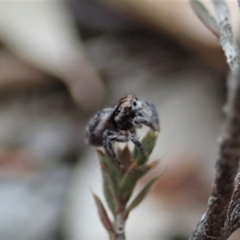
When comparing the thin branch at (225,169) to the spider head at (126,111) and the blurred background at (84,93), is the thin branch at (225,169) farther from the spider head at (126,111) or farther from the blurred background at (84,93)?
the blurred background at (84,93)

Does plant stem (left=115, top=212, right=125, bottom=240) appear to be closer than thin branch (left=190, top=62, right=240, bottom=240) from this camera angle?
No

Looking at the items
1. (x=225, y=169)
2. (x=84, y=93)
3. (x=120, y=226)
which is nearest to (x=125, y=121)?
(x=120, y=226)

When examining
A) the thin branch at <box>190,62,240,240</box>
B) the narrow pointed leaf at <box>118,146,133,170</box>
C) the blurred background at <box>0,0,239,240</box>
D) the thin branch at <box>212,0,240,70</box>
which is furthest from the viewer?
the blurred background at <box>0,0,239,240</box>

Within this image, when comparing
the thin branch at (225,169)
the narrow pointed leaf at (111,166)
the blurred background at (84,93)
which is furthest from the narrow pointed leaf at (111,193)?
the blurred background at (84,93)

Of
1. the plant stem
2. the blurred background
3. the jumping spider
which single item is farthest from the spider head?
the blurred background

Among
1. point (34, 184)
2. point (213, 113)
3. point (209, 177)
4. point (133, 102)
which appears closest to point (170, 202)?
point (209, 177)

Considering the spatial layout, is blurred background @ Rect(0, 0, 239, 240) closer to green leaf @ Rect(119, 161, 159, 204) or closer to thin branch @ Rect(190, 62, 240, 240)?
green leaf @ Rect(119, 161, 159, 204)
